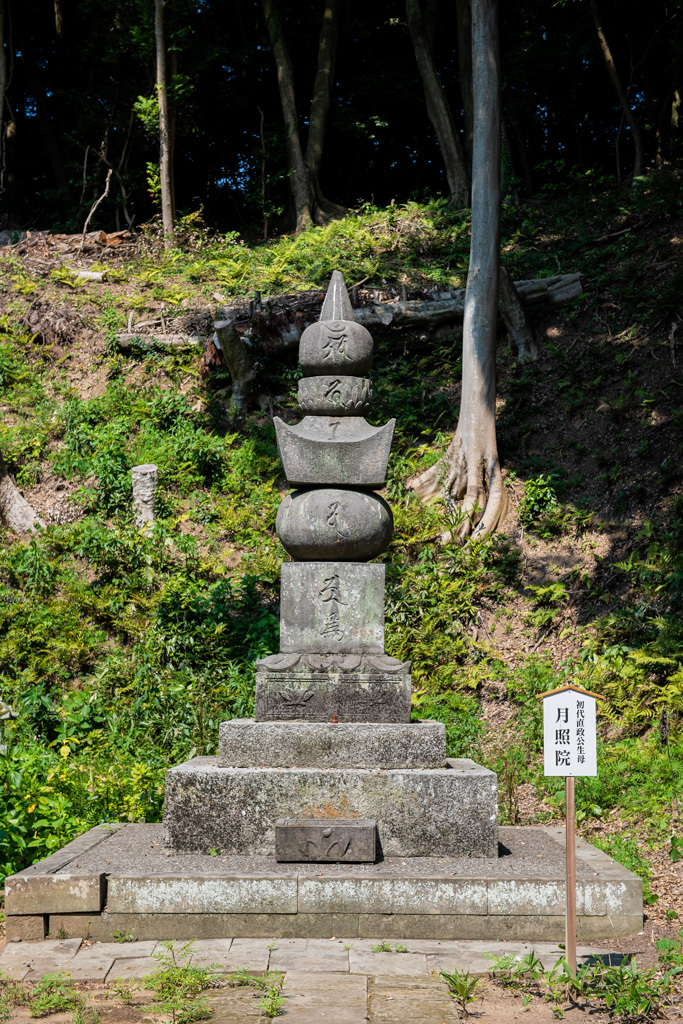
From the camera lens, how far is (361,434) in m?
5.97

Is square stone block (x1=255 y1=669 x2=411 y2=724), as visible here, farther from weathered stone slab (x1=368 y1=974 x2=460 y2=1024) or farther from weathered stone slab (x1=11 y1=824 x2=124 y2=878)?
weathered stone slab (x1=368 y1=974 x2=460 y2=1024)

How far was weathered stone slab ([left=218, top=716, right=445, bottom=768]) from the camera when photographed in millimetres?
5387

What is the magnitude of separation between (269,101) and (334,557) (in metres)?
19.3

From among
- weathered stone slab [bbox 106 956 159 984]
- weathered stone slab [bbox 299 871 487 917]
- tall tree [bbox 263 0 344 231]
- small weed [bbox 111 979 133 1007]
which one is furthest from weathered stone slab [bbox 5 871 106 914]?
tall tree [bbox 263 0 344 231]

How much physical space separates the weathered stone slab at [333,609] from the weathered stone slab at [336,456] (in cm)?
59

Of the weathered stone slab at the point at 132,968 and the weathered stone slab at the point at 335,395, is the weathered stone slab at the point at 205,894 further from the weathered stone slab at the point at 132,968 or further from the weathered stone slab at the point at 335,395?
the weathered stone slab at the point at 335,395

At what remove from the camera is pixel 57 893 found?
4723 mm

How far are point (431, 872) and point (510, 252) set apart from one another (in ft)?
42.9

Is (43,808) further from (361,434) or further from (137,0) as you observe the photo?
(137,0)

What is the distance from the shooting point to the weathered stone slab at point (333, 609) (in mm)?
5828

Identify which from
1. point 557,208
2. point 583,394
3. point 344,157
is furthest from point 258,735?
point 344,157

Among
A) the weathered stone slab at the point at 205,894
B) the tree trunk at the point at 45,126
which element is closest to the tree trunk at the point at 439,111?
the tree trunk at the point at 45,126

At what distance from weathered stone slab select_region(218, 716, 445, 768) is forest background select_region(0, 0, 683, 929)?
1605 millimetres

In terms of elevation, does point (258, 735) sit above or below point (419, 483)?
below
